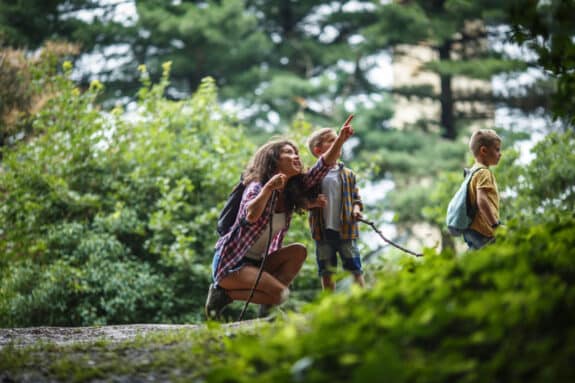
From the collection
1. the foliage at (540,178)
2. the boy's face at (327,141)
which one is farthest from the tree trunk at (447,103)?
the boy's face at (327,141)

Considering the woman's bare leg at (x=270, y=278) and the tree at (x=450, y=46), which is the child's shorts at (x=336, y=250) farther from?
the tree at (x=450, y=46)

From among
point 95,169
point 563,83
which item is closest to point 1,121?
point 95,169

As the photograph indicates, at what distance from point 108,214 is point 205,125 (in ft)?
6.99

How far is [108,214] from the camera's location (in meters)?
9.33

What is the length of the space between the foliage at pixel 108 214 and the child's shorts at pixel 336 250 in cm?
390

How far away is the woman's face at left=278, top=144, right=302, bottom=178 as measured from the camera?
14.5ft

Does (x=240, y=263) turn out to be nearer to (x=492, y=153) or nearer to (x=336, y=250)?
(x=336, y=250)

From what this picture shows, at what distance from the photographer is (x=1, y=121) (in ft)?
33.3

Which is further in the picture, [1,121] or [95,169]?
[1,121]

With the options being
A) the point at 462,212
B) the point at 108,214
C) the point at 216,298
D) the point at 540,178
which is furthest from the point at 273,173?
the point at 540,178

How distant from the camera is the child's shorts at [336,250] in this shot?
→ 465 centimetres

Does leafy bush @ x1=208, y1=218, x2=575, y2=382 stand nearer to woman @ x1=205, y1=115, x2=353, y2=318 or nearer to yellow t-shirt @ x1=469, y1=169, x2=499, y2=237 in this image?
woman @ x1=205, y1=115, x2=353, y2=318

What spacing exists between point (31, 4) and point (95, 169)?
8367 millimetres

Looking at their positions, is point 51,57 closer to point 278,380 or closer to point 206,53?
point 206,53
